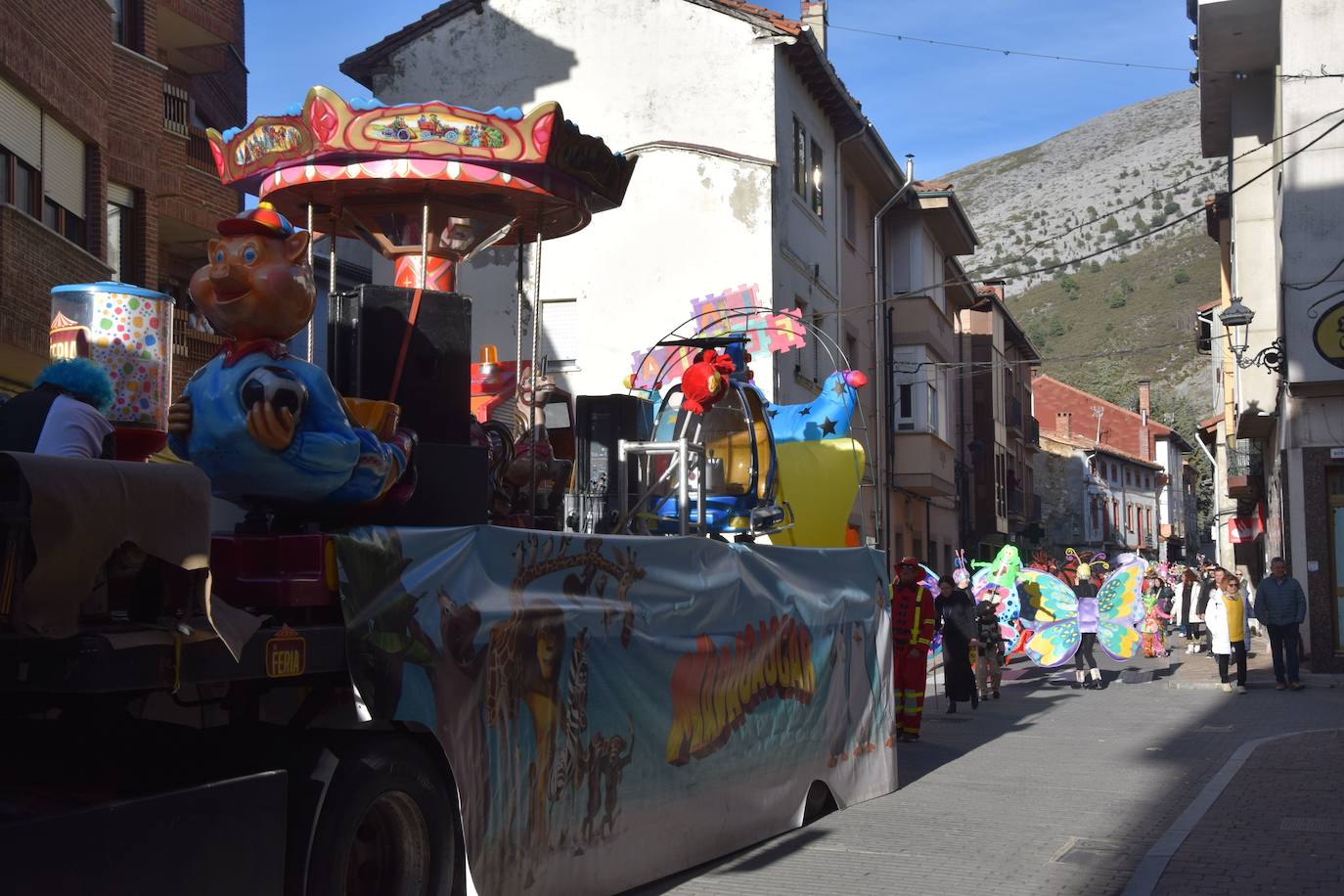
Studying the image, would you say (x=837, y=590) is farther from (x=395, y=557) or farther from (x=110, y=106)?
(x=110, y=106)

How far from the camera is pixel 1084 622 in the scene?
876 inches

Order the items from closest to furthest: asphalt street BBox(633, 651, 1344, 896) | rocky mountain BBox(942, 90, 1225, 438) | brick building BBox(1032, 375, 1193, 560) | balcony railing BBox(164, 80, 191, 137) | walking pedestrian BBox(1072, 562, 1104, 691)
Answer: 1. asphalt street BBox(633, 651, 1344, 896)
2. walking pedestrian BBox(1072, 562, 1104, 691)
3. balcony railing BBox(164, 80, 191, 137)
4. brick building BBox(1032, 375, 1193, 560)
5. rocky mountain BBox(942, 90, 1225, 438)

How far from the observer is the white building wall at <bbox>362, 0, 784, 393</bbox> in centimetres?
2344

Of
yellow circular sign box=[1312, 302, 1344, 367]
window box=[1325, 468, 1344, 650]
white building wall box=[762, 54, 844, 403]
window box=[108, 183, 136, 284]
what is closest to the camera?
window box=[108, 183, 136, 284]

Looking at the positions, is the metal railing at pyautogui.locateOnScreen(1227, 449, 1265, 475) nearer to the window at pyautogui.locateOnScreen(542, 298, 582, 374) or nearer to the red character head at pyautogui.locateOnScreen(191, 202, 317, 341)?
the window at pyautogui.locateOnScreen(542, 298, 582, 374)

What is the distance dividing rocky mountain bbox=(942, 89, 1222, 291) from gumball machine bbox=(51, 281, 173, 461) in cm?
14255

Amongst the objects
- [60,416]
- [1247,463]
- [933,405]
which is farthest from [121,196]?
[1247,463]

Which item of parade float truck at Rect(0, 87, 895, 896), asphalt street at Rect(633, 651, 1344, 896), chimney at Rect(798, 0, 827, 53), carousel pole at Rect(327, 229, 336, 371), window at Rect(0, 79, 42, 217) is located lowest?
asphalt street at Rect(633, 651, 1344, 896)

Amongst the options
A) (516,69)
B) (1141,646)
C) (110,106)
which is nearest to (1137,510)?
(1141,646)

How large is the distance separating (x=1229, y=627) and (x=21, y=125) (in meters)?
16.5

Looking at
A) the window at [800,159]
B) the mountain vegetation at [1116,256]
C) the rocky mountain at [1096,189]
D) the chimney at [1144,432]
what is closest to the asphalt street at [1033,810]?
the window at [800,159]

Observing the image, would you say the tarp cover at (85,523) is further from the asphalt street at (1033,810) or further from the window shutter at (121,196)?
the window shutter at (121,196)

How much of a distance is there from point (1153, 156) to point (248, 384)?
181459 mm

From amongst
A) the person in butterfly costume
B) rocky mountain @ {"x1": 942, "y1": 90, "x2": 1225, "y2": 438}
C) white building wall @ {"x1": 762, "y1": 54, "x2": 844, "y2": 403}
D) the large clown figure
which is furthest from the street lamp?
rocky mountain @ {"x1": 942, "y1": 90, "x2": 1225, "y2": 438}
